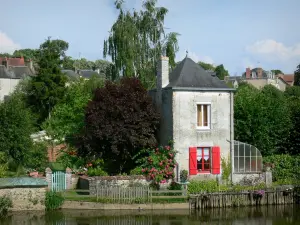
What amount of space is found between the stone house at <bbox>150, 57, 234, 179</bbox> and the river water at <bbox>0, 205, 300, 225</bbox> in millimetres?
Answer: 3891

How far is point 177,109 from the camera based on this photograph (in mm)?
28781

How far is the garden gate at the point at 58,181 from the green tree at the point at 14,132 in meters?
4.56

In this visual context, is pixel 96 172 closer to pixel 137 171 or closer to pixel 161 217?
pixel 137 171

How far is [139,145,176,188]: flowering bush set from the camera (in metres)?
27.6

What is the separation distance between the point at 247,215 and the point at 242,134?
10866mm

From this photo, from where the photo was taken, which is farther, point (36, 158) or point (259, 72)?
point (259, 72)

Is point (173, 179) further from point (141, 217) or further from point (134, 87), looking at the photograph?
point (134, 87)

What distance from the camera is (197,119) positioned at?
29266 mm

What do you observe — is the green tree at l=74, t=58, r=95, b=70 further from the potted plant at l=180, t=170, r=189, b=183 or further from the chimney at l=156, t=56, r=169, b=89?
the potted plant at l=180, t=170, r=189, b=183

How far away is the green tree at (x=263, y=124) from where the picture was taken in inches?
1359

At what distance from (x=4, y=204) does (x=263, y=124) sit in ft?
64.9

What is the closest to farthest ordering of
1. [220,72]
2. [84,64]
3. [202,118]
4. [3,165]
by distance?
1. [3,165]
2. [202,118]
3. [84,64]
4. [220,72]

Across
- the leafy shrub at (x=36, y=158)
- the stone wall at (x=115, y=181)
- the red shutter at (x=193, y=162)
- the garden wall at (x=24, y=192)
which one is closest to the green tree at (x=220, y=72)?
the leafy shrub at (x=36, y=158)

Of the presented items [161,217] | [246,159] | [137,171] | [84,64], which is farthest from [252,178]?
[84,64]
